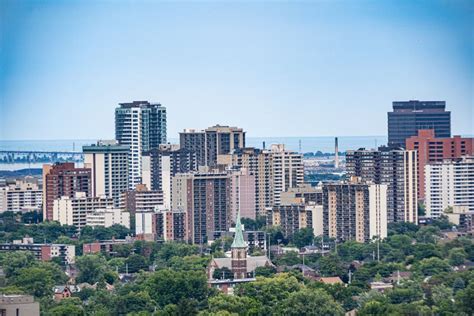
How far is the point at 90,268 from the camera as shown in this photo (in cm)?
3173

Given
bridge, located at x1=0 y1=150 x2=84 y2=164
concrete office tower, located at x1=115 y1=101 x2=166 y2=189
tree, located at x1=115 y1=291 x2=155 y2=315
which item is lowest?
tree, located at x1=115 y1=291 x2=155 y2=315

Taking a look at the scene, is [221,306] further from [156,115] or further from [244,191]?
[156,115]

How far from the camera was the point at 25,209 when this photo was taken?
148 feet

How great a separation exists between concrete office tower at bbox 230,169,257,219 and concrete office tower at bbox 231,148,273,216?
0.18m

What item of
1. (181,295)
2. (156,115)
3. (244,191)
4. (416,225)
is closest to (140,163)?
(156,115)

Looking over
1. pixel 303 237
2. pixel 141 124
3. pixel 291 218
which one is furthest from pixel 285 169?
pixel 141 124

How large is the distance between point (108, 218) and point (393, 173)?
5.49m

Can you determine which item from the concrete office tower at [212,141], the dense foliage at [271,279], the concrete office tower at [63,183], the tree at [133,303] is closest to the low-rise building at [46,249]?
the dense foliage at [271,279]

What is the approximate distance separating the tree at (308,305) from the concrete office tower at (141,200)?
16538mm

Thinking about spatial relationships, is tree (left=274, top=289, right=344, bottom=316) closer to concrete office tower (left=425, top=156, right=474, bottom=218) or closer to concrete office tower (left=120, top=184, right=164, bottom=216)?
concrete office tower (left=120, top=184, right=164, bottom=216)

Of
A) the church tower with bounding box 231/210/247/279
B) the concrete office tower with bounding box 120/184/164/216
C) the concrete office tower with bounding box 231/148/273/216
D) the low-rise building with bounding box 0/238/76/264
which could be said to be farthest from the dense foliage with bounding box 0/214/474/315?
the concrete office tower with bounding box 231/148/273/216

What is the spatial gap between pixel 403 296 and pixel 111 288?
4.83 metres

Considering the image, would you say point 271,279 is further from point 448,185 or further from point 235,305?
point 448,185

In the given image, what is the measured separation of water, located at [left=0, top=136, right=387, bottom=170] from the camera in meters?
52.6
